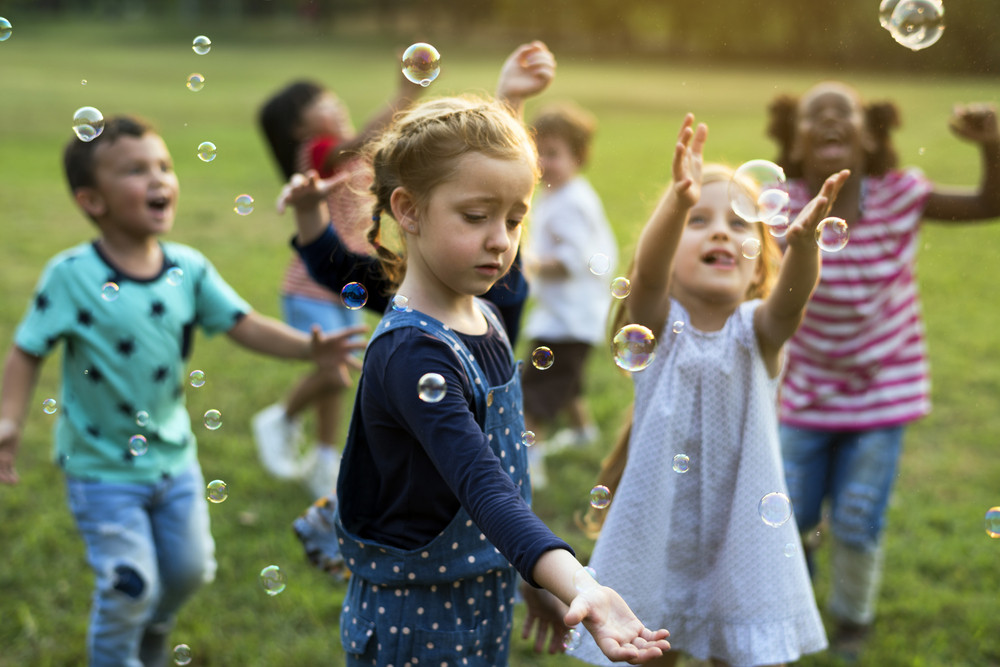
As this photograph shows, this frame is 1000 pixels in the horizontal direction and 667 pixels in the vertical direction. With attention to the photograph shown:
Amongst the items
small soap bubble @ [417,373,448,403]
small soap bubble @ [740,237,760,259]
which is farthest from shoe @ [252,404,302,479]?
small soap bubble @ [417,373,448,403]

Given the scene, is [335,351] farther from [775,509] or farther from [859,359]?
[859,359]

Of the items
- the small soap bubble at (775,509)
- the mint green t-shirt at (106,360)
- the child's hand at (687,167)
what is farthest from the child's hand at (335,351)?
the small soap bubble at (775,509)

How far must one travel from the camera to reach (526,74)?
256 cm

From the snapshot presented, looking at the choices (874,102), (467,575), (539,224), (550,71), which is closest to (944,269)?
(539,224)

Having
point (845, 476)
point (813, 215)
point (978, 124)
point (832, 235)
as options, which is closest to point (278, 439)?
point (845, 476)

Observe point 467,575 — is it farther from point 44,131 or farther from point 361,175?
point 44,131

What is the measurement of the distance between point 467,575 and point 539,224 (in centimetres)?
336

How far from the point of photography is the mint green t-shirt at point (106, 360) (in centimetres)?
293

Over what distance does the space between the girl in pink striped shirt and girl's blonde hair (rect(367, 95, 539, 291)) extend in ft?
5.41

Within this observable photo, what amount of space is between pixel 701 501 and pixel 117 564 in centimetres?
159

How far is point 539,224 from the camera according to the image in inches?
206

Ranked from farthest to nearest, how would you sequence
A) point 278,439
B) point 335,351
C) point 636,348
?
point 278,439
point 335,351
point 636,348

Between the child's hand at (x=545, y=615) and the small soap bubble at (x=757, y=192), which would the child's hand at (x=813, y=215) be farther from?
the child's hand at (x=545, y=615)

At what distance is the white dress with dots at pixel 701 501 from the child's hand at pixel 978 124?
1312mm
